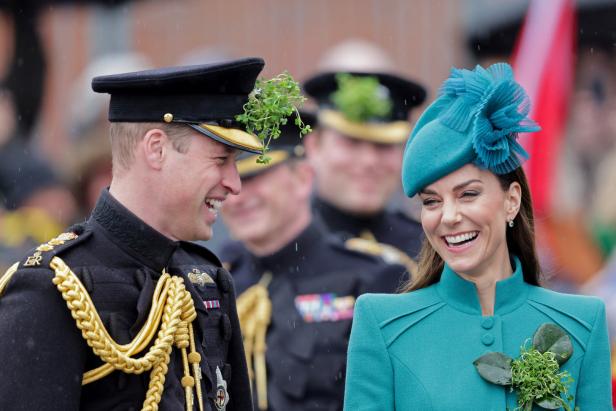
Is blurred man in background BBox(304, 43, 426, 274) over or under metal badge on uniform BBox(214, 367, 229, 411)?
under

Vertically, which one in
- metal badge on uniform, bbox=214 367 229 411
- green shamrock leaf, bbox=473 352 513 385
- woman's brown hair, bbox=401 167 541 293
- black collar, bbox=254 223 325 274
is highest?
woman's brown hair, bbox=401 167 541 293

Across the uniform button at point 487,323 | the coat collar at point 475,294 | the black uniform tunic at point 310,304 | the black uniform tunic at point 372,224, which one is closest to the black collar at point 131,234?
the coat collar at point 475,294

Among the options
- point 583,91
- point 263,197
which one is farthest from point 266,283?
point 583,91

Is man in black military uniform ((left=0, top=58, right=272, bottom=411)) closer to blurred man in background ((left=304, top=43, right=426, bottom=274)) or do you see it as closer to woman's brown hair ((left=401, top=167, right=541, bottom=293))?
woman's brown hair ((left=401, top=167, right=541, bottom=293))

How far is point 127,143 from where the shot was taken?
4844mm

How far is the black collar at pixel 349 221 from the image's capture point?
31.2 feet

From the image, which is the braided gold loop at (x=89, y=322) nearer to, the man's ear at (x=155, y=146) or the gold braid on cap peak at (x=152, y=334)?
the gold braid on cap peak at (x=152, y=334)

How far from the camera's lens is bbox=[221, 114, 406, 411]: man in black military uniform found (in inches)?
292

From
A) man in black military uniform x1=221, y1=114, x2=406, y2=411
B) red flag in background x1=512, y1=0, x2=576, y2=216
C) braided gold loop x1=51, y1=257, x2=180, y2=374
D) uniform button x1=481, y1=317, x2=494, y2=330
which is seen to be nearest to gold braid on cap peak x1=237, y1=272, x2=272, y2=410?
man in black military uniform x1=221, y1=114, x2=406, y2=411

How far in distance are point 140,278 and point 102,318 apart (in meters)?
0.19

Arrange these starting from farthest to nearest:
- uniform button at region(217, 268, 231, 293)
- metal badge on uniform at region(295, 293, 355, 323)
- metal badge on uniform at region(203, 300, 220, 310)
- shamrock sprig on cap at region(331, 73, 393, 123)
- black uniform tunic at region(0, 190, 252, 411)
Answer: shamrock sprig on cap at region(331, 73, 393, 123)
metal badge on uniform at region(295, 293, 355, 323)
uniform button at region(217, 268, 231, 293)
metal badge on uniform at region(203, 300, 220, 310)
black uniform tunic at region(0, 190, 252, 411)

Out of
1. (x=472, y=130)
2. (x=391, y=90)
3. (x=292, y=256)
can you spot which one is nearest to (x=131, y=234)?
(x=472, y=130)

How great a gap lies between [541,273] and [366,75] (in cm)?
434

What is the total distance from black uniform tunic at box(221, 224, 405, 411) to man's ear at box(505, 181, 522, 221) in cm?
262
